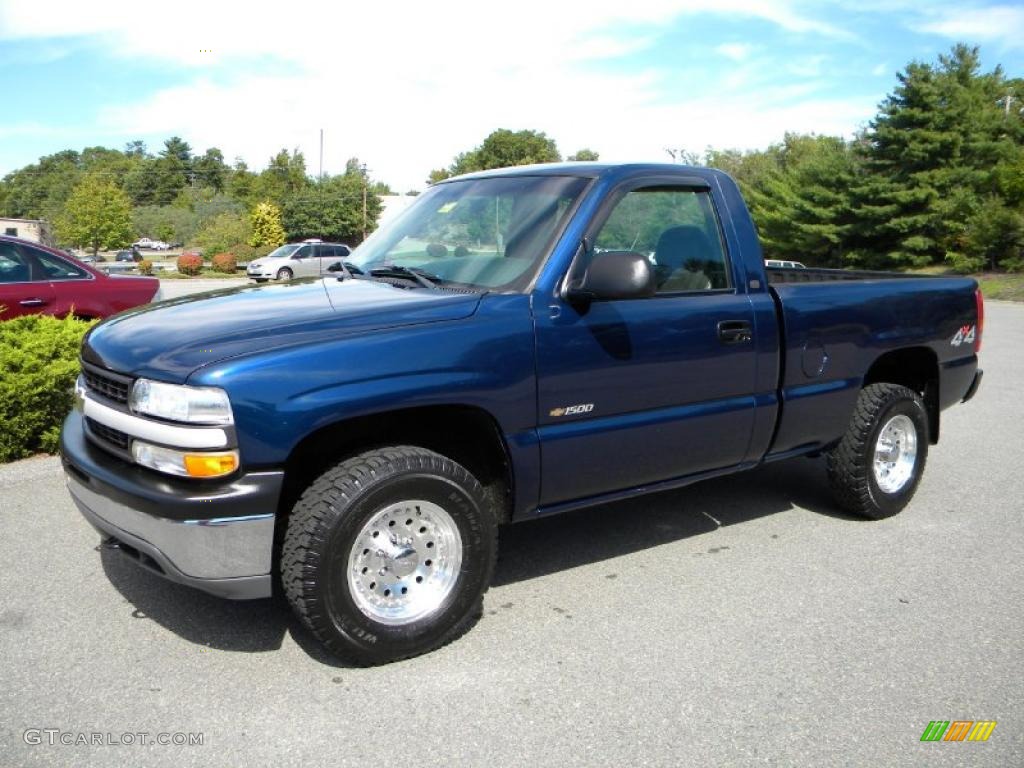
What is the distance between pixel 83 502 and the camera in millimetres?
3479

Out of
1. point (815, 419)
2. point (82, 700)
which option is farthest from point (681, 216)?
point (82, 700)

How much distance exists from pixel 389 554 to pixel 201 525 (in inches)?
28.8

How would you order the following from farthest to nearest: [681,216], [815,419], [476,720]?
[815,419], [681,216], [476,720]

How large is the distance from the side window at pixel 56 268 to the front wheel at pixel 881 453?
738 centimetres

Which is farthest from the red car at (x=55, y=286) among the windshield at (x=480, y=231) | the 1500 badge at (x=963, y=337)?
the 1500 badge at (x=963, y=337)

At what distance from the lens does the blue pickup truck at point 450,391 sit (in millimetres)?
3053

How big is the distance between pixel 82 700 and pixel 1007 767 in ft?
10.4

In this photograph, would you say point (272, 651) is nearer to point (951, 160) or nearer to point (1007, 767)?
point (1007, 767)

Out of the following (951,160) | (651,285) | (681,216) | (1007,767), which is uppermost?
(951,160)

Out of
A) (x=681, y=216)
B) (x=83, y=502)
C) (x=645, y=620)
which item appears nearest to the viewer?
(x=83, y=502)

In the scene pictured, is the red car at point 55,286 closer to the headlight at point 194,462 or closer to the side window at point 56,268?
the side window at point 56,268

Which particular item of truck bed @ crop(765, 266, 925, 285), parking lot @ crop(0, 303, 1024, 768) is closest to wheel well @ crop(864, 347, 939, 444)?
truck bed @ crop(765, 266, 925, 285)

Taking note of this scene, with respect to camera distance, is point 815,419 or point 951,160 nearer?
point 815,419

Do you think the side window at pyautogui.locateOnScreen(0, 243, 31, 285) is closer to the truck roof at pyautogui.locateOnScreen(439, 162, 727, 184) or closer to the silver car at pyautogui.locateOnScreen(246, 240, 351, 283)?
the truck roof at pyautogui.locateOnScreen(439, 162, 727, 184)
